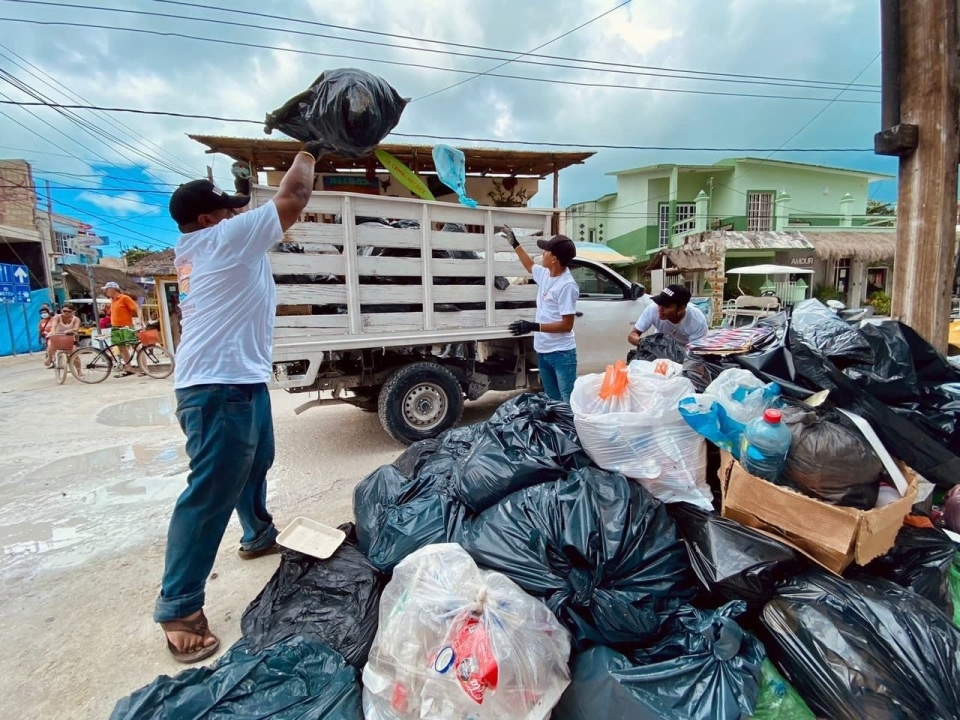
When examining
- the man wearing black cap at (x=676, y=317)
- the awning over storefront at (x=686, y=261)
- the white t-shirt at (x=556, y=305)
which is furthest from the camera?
the awning over storefront at (x=686, y=261)

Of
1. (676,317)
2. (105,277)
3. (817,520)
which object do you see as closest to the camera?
(817,520)

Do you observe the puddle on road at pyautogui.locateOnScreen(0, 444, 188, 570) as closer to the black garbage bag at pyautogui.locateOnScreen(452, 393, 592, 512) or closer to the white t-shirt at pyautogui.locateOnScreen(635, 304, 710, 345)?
the black garbage bag at pyautogui.locateOnScreen(452, 393, 592, 512)

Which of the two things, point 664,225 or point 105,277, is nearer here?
point 105,277

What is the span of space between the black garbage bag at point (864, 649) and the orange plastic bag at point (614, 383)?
0.86 metres

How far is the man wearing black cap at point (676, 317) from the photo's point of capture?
349 centimetres

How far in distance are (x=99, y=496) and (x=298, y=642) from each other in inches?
105

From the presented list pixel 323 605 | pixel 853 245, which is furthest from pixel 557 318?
pixel 853 245

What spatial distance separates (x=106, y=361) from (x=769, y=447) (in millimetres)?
10421

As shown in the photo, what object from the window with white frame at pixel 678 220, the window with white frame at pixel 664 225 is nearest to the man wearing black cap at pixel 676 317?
the window with white frame at pixel 678 220

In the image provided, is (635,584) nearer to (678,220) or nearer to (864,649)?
(864,649)

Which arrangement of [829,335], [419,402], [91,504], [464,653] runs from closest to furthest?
[464,653]
[829,335]
[91,504]
[419,402]

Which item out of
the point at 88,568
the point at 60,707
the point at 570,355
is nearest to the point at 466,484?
the point at 60,707

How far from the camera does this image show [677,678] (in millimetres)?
1343

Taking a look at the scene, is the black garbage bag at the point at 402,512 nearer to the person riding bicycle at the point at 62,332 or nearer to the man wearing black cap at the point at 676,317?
the man wearing black cap at the point at 676,317
